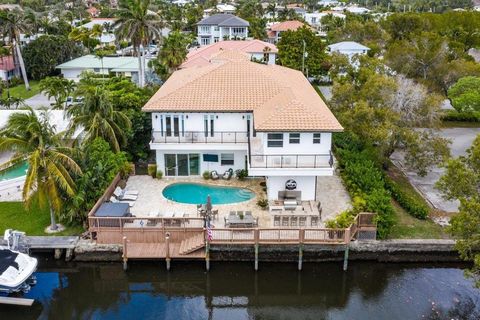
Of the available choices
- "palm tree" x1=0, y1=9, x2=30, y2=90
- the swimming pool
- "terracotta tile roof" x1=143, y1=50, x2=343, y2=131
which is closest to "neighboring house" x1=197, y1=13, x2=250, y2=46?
"palm tree" x1=0, y1=9, x2=30, y2=90

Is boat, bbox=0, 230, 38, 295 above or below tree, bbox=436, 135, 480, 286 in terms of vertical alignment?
below

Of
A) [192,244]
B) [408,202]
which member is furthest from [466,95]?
[192,244]

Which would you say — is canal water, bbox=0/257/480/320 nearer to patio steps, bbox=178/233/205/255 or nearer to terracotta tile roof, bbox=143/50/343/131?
patio steps, bbox=178/233/205/255

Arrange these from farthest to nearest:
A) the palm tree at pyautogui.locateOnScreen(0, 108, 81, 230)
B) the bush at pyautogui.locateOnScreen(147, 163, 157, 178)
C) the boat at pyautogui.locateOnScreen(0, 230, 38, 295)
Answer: the bush at pyautogui.locateOnScreen(147, 163, 157, 178)
the palm tree at pyautogui.locateOnScreen(0, 108, 81, 230)
the boat at pyautogui.locateOnScreen(0, 230, 38, 295)

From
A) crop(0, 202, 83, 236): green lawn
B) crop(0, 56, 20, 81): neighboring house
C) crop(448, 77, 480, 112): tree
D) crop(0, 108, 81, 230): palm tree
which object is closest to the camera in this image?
crop(0, 108, 81, 230): palm tree

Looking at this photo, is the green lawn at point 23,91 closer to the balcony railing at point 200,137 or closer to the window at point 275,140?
the balcony railing at point 200,137

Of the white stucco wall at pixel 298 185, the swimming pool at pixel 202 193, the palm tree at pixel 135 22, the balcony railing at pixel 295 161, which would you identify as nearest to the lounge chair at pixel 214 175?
the swimming pool at pixel 202 193
